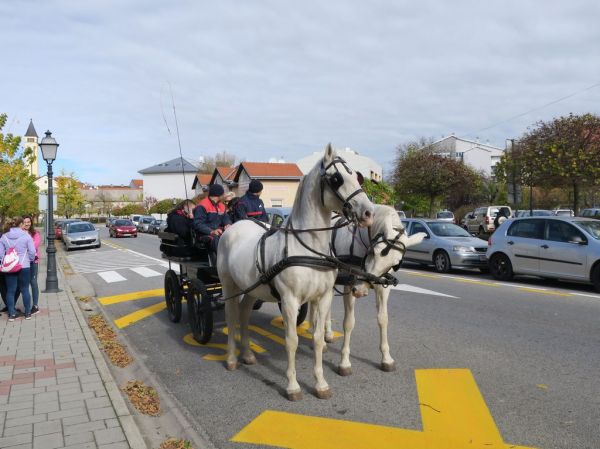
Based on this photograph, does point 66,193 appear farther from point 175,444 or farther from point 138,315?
point 175,444

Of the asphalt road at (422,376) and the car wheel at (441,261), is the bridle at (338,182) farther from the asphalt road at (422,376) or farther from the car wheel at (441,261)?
the car wheel at (441,261)

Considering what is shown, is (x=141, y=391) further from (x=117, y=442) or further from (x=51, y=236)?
(x=51, y=236)

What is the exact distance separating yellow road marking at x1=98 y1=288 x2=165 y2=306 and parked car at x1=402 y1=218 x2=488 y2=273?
8.09 metres

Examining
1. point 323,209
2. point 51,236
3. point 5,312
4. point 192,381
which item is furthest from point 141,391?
point 51,236

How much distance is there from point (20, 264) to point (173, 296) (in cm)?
282

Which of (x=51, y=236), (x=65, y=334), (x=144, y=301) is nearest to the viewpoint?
(x=65, y=334)

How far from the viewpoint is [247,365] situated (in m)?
5.93

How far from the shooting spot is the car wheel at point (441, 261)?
47.5 ft

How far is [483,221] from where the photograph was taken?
3238 cm

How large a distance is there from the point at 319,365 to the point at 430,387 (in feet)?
3.96

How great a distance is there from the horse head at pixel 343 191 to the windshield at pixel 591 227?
9.07m

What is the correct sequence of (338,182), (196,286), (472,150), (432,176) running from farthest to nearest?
(472,150) → (432,176) → (196,286) → (338,182)

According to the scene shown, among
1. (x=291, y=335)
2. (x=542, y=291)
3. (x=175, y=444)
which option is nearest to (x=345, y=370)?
(x=291, y=335)

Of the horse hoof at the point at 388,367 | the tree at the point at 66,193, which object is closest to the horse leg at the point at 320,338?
the horse hoof at the point at 388,367
